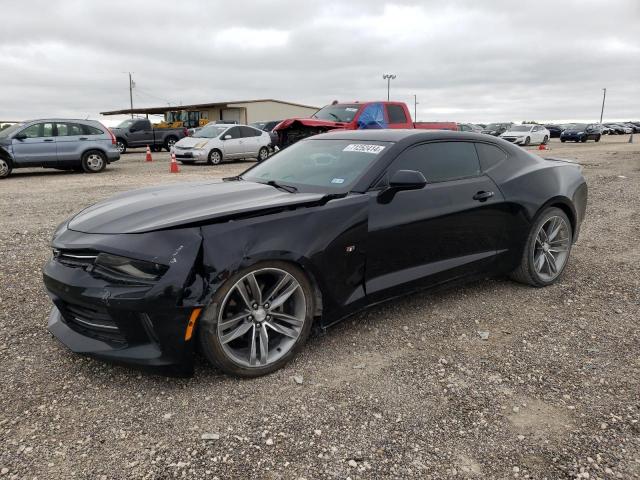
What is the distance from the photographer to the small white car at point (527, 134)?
2847 cm

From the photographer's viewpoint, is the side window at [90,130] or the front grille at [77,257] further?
the side window at [90,130]

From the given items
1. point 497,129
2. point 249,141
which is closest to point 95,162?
point 249,141

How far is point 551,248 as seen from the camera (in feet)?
15.0

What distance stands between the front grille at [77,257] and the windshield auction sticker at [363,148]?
198 centimetres

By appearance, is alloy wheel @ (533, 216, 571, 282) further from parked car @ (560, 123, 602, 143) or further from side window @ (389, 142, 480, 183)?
parked car @ (560, 123, 602, 143)

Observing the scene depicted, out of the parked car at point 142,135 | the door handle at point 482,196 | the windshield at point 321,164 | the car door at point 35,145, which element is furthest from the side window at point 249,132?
the door handle at point 482,196

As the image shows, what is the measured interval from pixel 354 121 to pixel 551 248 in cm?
884

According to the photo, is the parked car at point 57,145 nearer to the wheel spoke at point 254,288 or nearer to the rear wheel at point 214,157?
the rear wheel at point 214,157

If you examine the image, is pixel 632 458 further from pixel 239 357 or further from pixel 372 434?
pixel 239 357

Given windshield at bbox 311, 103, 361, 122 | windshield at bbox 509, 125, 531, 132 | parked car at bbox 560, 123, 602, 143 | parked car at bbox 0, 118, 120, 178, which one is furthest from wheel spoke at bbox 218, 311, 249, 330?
parked car at bbox 560, 123, 602, 143

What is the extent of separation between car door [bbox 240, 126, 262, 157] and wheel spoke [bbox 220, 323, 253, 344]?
1485 centimetres

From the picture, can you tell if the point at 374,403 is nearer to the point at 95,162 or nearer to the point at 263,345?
the point at 263,345

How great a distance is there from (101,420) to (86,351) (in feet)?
1.35

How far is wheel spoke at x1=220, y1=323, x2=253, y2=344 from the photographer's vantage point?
280cm
